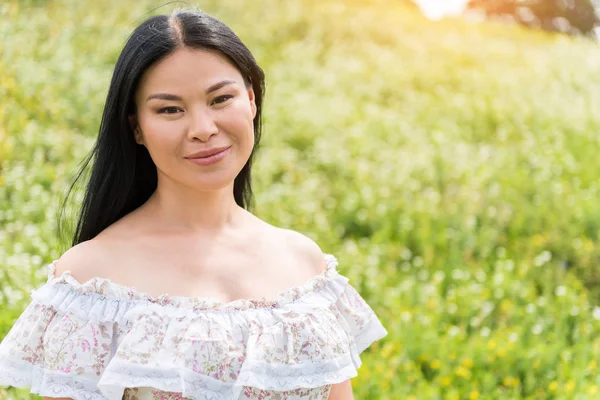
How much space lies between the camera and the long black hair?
211cm

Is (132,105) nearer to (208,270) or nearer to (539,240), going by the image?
(208,270)

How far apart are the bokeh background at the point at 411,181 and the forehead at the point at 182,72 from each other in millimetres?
1021

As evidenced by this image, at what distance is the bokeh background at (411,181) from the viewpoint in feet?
14.1

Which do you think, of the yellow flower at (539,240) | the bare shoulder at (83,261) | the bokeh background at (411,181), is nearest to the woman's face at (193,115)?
the bare shoulder at (83,261)

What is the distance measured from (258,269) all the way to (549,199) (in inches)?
173

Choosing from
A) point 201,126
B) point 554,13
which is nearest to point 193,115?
point 201,126

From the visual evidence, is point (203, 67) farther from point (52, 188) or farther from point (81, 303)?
point (52, 188)

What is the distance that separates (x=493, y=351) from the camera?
432 centimetres

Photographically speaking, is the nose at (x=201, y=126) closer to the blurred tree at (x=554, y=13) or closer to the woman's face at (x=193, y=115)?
the woman's face at (x=193, y=115)

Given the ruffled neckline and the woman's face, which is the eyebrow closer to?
the woman's face

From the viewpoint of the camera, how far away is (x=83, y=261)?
6.82 feet

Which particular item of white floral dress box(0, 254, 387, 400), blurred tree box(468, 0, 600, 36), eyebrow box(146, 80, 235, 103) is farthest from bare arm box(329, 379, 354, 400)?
blurred tree box(468, 0, 600, 36)

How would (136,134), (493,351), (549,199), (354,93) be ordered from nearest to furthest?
1. (136,134)
2. (493,351)
3. (549,199)
4. (354,93)

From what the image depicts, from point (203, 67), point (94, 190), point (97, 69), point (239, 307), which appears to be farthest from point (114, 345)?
point (97, 69)
